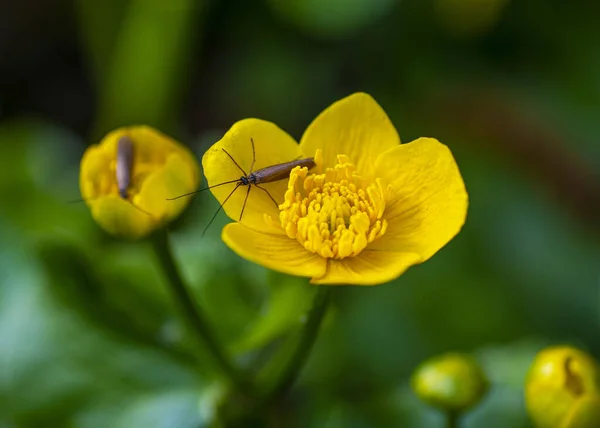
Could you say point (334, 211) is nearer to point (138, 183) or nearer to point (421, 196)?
point (421, 196)

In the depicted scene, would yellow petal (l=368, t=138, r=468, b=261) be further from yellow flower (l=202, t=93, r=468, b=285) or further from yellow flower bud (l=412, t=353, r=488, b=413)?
yellow flower bud (l=412, t=353, r=488, b=413)

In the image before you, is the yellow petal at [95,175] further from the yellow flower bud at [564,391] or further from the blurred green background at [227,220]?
the yellow flower bud at [564,391]

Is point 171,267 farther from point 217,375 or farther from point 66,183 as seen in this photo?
point 66,183

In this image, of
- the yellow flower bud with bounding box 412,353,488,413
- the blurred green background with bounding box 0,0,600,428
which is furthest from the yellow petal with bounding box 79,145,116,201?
the yellow flower bud with bounding box 412,353,488,413

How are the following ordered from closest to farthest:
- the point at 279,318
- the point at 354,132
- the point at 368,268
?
the point at 368,268
the point at 354,132
the point at 279,318

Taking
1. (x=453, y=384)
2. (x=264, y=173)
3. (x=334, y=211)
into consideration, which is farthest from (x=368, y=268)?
(x=453, y=384)

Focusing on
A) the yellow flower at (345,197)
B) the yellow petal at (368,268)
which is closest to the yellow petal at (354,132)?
the yellow flower at (345,197)

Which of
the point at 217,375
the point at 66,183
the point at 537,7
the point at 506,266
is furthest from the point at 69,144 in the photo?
the point at 537,7
